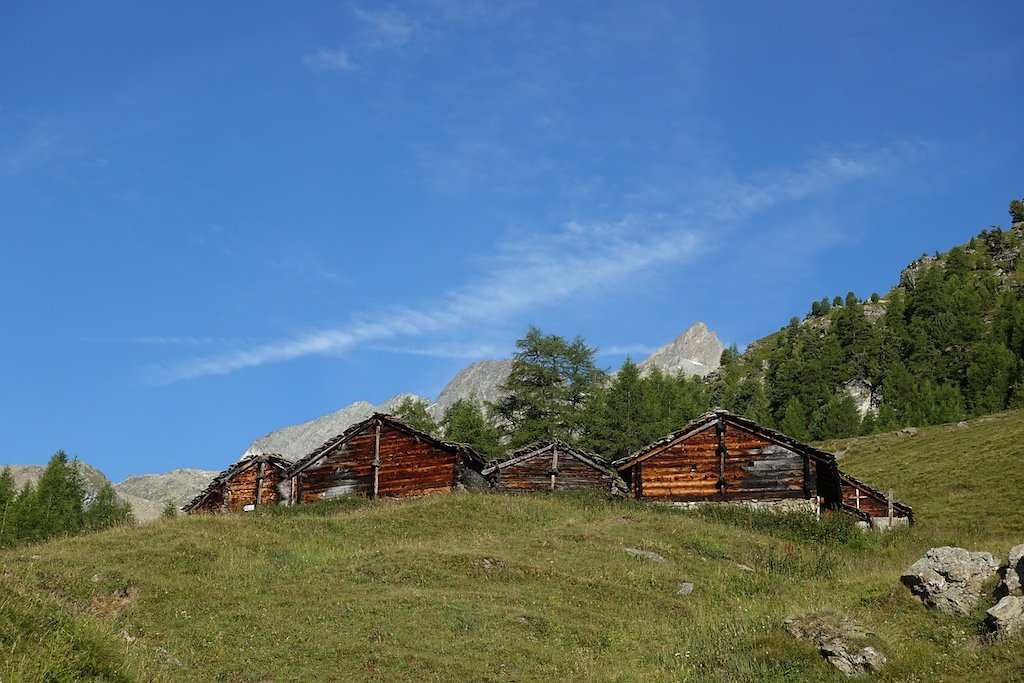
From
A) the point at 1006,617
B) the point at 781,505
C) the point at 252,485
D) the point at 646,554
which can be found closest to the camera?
the point at 1006,617

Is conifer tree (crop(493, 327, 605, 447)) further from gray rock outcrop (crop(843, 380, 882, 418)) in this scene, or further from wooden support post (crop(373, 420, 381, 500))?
gray rock outcrop (crop(843, 380, 882, 418))

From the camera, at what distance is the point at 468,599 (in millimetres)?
24109

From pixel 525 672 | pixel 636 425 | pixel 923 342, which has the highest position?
pixel 923 342

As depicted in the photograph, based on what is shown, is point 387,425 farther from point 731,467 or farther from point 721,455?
point 731,467

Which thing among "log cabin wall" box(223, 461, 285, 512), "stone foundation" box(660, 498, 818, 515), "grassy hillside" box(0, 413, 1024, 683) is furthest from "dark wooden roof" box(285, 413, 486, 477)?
"stone foundation" box(660, 498, 818, 515)

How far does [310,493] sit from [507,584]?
27891 mm

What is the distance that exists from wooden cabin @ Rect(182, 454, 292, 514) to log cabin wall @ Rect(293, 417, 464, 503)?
21.7 feet

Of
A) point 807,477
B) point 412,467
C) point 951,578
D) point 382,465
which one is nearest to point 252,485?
point 382,465

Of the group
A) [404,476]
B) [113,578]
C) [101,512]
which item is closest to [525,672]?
[113,578]

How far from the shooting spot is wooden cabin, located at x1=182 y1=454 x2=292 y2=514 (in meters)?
58.0

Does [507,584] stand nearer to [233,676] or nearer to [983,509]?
[233,676]

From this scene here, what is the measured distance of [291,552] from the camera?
29922 mm

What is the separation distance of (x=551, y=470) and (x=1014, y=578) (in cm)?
3616

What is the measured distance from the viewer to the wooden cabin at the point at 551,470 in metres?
54.0
